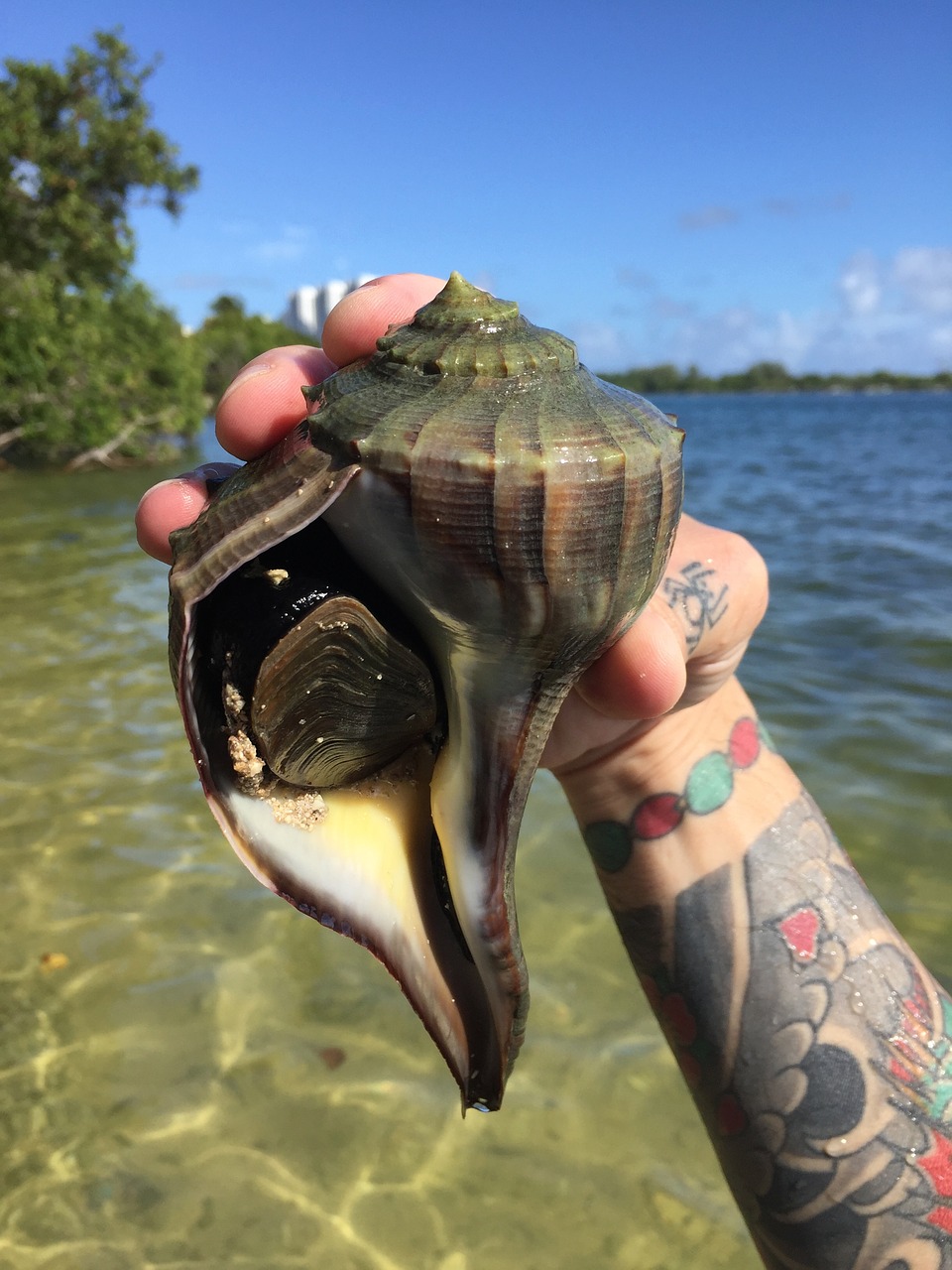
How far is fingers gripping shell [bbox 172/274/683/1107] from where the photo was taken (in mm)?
1321

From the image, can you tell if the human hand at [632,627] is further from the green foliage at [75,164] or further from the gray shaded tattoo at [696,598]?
the green foliage at [75,164]

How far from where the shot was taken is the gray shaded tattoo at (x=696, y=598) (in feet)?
7.04

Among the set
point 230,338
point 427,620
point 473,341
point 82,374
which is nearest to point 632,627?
point 427,620

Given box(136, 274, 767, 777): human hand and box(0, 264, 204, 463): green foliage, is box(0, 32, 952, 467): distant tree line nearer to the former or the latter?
box(0, 264, 204, 463): green foliage

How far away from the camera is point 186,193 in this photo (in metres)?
26.9

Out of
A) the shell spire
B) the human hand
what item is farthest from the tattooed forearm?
the shell spire

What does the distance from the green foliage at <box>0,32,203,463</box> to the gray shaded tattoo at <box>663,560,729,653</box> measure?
25.4 meters

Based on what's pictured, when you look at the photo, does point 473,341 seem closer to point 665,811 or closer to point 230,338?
point 665,811

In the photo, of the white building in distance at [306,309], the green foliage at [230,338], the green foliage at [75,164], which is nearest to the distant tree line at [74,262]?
the green foliage at [75,164]

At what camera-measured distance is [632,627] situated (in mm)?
1640

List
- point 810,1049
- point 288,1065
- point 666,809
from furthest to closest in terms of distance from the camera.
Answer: point 288,1065 → point 666,809 → point 810,1049

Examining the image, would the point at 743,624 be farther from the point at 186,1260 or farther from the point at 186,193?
the point at 186,193

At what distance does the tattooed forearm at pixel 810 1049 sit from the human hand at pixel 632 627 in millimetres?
519

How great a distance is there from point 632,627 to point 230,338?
238 feet
